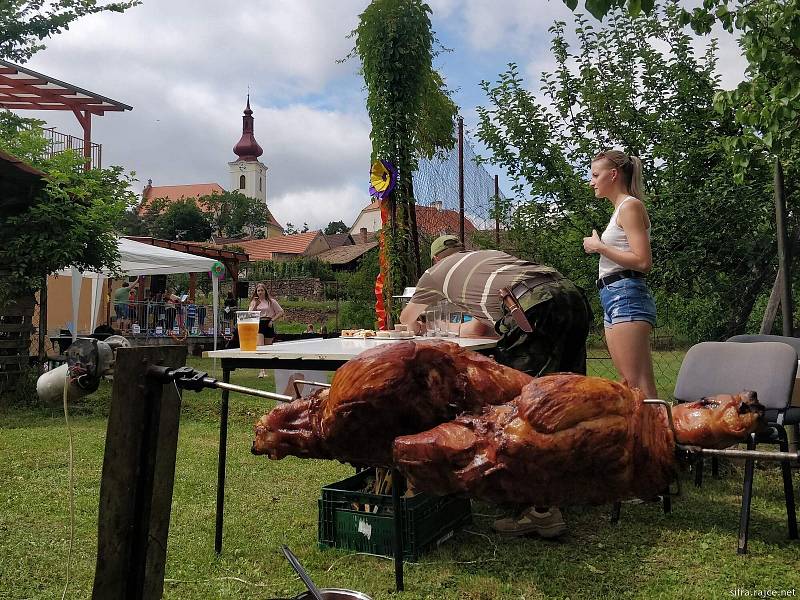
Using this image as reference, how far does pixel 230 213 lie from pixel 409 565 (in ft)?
303

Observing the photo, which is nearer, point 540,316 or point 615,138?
point 540,316

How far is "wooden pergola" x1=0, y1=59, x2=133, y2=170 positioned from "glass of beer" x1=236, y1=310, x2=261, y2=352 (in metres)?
18.4

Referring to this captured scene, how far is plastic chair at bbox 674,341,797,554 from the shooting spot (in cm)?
391

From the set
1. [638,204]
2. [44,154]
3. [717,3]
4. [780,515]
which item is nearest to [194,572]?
[638,204]

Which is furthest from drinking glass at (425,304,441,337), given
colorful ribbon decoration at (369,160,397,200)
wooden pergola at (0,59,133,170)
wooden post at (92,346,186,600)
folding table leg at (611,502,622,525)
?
wooden pergola at (0,59,133,170)

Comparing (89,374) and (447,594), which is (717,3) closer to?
(447,594)

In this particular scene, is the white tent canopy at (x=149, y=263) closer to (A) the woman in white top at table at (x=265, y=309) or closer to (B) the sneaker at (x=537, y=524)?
(A) the woman in white top at table at (x=265, y=309)

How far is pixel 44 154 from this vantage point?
1045 cm

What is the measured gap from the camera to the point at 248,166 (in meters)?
122

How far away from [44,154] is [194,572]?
30.0 ft

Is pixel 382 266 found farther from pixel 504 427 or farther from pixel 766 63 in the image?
pixel 504 427

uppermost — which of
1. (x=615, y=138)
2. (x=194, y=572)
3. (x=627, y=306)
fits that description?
(x=615, y=138)

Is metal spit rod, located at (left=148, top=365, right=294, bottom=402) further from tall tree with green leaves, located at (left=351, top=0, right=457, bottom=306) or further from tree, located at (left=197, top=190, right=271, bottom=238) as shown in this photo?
tree, located at (left=197, top=190, right=271, bottom=238)

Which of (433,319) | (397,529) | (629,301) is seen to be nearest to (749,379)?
(629,301)
